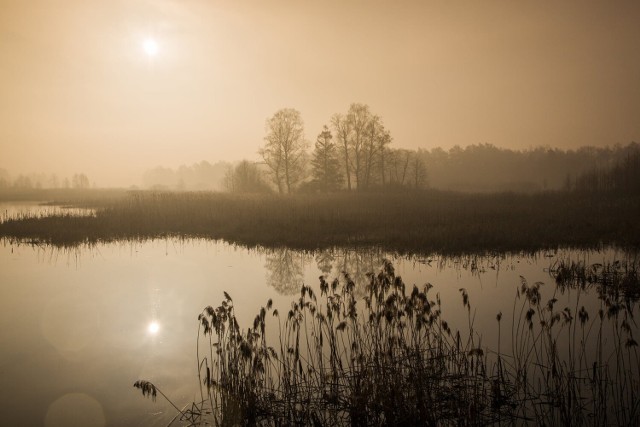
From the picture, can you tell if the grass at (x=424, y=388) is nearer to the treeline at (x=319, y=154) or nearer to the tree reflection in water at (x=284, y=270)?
the tree reflection in water at (x=284, y=270)

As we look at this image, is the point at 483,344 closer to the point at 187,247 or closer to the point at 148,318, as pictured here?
the point at 148,318

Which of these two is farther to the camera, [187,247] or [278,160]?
[278,160]

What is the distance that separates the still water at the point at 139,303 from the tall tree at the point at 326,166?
34.7 m

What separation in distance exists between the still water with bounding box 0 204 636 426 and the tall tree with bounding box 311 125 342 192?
34.7 metres

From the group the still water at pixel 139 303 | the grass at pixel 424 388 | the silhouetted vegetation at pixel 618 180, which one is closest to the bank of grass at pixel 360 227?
the still water at pixel 139 303

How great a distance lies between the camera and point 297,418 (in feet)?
15.5

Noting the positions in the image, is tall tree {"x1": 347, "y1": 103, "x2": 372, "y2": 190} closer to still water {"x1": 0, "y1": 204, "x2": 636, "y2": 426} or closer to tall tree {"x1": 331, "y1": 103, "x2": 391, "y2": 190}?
tall tree {"x1": 331, "y1": 103, "x2": 391, "y2": 190}

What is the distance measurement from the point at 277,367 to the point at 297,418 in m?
1.25

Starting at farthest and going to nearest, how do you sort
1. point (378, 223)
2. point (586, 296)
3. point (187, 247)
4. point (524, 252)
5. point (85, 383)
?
1. point (378, 223)
2. point (187, 247)
3. point (524, 252)
4. point (586, 296)
5. point (85, 383)

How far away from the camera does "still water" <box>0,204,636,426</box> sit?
17.6 feet

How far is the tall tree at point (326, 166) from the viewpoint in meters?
51.0

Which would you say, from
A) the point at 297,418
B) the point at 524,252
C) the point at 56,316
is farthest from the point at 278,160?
the point at 297,418

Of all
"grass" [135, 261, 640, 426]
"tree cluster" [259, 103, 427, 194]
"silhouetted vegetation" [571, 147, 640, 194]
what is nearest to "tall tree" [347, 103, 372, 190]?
"tree cluster" [259, 103, 427, 194]

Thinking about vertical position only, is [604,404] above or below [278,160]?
below
